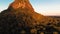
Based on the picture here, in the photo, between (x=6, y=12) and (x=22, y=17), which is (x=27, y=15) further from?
(x=6, y=12)

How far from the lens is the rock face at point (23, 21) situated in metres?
74.4

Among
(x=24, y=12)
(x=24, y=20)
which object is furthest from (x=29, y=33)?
(x=24, y=12)

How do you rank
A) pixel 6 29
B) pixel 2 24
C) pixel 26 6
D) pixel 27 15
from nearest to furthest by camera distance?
pixel 6 29 → pixel 2 24 → pixel 27 15 → pixel 26 6

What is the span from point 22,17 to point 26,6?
27.4 feet

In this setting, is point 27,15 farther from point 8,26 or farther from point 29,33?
point 29,33

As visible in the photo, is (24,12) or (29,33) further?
(24,12)

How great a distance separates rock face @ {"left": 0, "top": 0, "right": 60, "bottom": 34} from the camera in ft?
244

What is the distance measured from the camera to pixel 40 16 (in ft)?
310

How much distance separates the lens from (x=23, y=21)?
277 ft

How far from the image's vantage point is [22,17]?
88.0 meters

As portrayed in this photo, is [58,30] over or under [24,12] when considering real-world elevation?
under

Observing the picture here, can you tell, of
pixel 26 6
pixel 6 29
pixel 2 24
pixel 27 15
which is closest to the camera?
pixel 6 29

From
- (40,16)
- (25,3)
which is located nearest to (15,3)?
(25,3)

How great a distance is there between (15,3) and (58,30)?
97.4 feet
